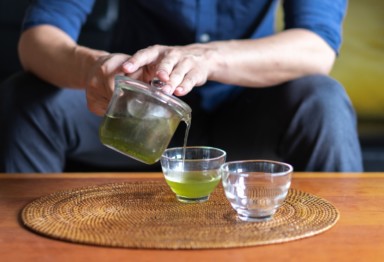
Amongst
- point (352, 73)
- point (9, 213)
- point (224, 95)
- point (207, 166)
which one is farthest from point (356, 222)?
point (352, 73)

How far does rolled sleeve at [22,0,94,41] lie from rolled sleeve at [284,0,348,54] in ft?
1.60

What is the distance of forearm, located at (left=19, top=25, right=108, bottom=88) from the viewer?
4.25 ft

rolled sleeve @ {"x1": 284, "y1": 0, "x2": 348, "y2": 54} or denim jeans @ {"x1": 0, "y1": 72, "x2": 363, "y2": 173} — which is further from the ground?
rolled sleeve @ {"x1": 284, "y1": 0, "x2": 348, "y2": 54}

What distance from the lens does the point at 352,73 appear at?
2.08 m

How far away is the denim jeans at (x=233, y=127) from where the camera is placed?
1293 mm

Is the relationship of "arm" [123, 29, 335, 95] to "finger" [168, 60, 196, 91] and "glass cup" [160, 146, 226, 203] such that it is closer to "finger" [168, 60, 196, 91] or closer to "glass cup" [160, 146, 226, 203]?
"finger" [168, 60, 196, 91]

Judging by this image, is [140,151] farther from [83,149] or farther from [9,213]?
[83,149]

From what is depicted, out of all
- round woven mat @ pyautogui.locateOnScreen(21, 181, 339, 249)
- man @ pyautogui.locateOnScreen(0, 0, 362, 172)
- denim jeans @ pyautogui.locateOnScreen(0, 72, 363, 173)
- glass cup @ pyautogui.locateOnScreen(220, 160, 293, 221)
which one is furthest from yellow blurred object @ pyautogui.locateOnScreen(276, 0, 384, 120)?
glass cup @ pyautogui.locateOnScreen(220, 160, 293, 221)

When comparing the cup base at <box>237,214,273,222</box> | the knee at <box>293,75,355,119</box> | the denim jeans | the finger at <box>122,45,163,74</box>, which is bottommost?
the denim jeans

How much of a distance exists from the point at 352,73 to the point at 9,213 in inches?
57.0

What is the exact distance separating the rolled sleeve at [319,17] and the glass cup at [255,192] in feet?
2.28

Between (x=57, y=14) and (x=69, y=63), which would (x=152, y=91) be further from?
(x=57, y=14)

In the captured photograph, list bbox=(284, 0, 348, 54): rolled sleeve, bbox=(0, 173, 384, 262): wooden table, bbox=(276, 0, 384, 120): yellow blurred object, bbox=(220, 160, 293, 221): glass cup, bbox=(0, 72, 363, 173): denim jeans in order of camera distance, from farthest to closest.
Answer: bbox=(276, 0, 384, 120): yellow blurred object, bbox=(284, 0, 348, 54): rolled sleeve, bbox=(0, 72, 363, 173): denim jeans, bbox=(220, 160, 293, 221): glass cup, bbox=(0, 173, 384, 262): wooden table

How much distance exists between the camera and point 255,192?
0.80 metres
